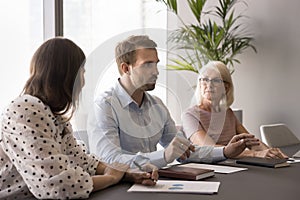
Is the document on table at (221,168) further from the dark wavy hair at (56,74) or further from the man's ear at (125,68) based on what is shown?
the dark wavy hair at (56,74)

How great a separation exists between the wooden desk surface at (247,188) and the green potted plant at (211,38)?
7.96 feet

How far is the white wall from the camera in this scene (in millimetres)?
4766

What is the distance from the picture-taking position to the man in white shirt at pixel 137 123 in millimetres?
2055

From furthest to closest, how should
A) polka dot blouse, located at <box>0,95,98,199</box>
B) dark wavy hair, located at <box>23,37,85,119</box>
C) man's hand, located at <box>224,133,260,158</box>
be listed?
1. man's hand, located at <box>224,133,260,158</box>
2. dark wavy hair, located at <box>23,37,85,119</box>
3. polka dot blouse, located at <box>0,95,98,199</box>

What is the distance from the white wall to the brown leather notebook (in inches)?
111

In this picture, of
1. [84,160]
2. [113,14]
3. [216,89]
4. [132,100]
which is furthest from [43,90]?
[113,14]

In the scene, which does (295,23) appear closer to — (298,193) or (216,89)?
(216,89)

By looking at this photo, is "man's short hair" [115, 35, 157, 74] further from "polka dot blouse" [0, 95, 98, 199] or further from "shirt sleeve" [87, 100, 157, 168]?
"polka dot blouse" [0, 95, 98, 199]

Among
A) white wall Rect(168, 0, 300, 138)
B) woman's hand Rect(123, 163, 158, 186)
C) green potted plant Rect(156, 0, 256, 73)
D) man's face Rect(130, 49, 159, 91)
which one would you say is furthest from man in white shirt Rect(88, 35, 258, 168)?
white wall Rect(168, 0, 300, 138)

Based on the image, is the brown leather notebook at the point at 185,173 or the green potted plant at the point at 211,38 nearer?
the brown leather notebook at the point at 185,173

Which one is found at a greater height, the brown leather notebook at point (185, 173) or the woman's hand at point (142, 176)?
the woman's hand at point (142, 176)

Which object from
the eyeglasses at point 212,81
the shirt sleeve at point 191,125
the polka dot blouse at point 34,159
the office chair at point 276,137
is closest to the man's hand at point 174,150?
the polka dot blouse at point 34,159

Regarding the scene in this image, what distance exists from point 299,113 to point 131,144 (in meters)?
2.86

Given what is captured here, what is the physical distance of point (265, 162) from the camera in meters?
2.29
